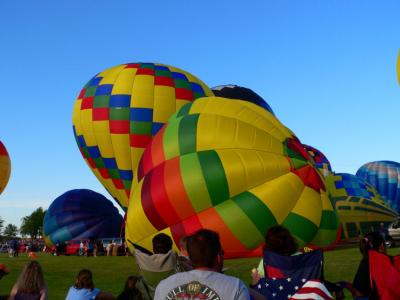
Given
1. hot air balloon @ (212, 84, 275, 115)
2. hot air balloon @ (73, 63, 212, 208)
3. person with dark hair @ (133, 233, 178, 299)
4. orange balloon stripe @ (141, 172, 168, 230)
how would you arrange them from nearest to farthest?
person with dark hair @ (133, 233, 178, 299)
orange balloon stripe @ (141, 172, 168, 230)
hot air balloon @ (73, 63, 212, 208)
hot air balloon @ (212, 84, 275, 115)

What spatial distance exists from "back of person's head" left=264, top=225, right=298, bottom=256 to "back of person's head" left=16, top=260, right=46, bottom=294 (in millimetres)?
2167

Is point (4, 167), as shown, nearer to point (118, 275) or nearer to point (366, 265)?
point (118, 275)

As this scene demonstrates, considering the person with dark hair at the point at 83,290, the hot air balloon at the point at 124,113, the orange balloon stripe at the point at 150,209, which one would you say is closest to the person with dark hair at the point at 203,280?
the person with dark hair at the point at 83,290

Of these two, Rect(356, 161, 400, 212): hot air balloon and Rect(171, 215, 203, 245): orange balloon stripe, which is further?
Rect(356, 161, 400, 212): hot air balloon

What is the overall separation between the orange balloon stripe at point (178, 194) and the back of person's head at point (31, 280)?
6.94 meters

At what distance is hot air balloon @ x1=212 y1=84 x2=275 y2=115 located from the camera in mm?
27234

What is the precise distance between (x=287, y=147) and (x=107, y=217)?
2072 cm

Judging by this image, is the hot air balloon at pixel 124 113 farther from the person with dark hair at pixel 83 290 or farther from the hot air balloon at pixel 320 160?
the person with dark hair at pixel 83 290

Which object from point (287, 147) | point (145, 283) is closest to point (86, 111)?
point (287, 147)

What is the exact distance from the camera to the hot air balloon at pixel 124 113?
63.2 feet

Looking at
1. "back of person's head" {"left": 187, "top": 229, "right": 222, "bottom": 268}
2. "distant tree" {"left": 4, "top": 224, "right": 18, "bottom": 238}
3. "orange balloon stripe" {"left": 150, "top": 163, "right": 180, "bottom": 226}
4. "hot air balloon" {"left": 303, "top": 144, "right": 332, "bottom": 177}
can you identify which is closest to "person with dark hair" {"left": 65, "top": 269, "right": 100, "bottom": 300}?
"back of person's head" {"left": 187, "top": 229, "right": 222, "bottom": 268}

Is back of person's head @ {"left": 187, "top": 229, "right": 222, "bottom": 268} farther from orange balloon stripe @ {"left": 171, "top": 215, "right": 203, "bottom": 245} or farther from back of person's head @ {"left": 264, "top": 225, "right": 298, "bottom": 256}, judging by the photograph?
orange balloon stripe @ {"left": 171, "top": 215, "right": 203, "bottom": 245}

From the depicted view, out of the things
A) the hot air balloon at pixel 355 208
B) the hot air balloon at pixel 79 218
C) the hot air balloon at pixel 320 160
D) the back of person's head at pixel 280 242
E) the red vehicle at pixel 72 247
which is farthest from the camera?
the hot air balloon at pixel 79 218

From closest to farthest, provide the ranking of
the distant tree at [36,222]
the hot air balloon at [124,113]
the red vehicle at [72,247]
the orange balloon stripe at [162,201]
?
1. the orange balloon stripe at [162,201]
2. the hot air balloon at [124,113]
3. the red vehicle at [72,247]
4. the distant tree at [36,222]
